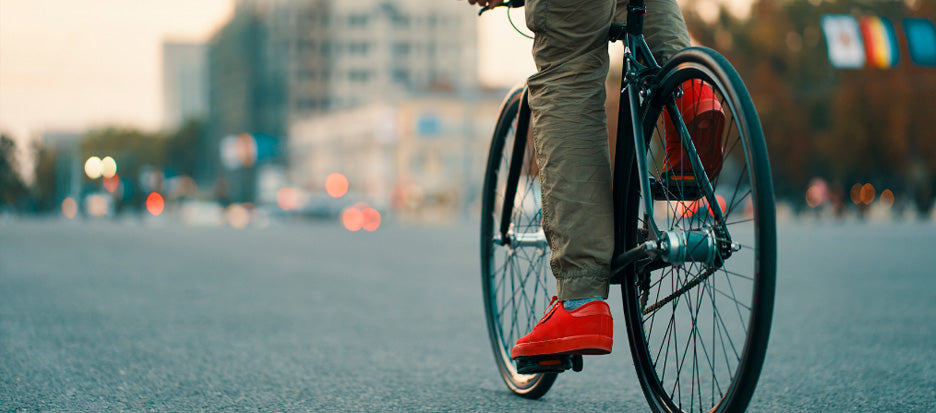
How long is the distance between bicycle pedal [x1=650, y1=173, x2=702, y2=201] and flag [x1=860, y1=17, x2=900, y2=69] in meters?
27.5

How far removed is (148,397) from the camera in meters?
3.45

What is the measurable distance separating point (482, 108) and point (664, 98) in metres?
85.0

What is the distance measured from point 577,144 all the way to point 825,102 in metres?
53.2

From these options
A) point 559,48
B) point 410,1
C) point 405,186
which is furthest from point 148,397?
point 410,1

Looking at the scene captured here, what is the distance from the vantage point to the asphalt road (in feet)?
11.2

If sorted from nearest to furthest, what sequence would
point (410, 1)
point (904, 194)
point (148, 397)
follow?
point (148, 397) < point (904, 194) < point (410, 1)

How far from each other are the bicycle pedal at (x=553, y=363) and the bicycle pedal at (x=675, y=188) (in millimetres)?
483

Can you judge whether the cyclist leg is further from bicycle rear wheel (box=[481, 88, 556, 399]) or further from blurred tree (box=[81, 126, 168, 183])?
blurred tree (box=[81, 126, 168, 183])

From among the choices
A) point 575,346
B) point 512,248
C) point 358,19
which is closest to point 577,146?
point 575,346

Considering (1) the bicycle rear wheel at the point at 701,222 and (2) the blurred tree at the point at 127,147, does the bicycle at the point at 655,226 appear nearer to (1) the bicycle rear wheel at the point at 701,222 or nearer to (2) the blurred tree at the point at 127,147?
(1) the bicycle rear wheel at the point at 701,222

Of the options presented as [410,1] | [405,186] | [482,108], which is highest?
[410,1]

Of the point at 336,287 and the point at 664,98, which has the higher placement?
the point at 664,98

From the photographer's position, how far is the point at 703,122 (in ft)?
8.31

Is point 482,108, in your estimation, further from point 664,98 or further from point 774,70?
point 664,98
